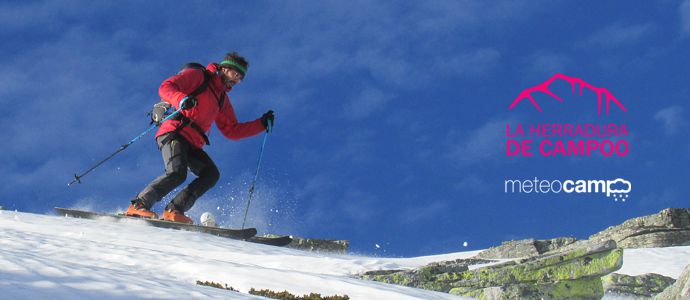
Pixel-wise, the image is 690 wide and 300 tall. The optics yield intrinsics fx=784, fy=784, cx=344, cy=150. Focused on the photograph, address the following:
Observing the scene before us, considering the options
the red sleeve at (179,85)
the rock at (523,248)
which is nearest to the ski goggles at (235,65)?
the red sleeve at (179,85)

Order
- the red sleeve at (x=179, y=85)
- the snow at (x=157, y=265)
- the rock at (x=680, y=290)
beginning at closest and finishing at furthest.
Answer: the snow at (x=157, y=265) < the rock at (x=680, y=290) < the red sleeve at (x=179, y=85)

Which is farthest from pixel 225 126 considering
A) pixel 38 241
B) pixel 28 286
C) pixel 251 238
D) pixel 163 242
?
pixel 28 286

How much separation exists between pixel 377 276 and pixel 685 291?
3481 mm

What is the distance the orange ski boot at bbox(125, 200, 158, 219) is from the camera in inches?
538

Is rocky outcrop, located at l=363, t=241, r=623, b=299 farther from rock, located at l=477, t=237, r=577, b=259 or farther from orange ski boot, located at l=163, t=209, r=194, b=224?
rock, located at l=477, t=237, r=577, b=259

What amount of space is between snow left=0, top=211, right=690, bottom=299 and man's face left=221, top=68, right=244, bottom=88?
2908 mm

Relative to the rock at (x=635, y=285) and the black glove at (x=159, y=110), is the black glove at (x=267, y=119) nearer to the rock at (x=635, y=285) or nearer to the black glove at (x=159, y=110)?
the black glove at (x=159, y=110)

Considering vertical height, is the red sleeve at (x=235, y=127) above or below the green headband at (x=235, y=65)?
below

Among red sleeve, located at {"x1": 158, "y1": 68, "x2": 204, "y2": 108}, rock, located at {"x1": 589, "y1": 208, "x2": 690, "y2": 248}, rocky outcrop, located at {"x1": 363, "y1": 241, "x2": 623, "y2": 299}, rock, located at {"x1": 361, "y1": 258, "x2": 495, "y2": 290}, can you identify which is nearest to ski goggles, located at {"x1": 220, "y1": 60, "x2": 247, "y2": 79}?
red sleeve, located at {"x1": 158, "y1": 68, "x2": 204, "y2": 108}

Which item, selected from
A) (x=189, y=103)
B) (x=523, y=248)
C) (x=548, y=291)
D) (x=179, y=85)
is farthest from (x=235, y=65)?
(x=523, y=248)

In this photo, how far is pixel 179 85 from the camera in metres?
13.5

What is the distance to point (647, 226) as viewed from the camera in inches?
747

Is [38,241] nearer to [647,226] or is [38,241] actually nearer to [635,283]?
[635,283]

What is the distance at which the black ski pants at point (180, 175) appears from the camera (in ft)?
44.7
